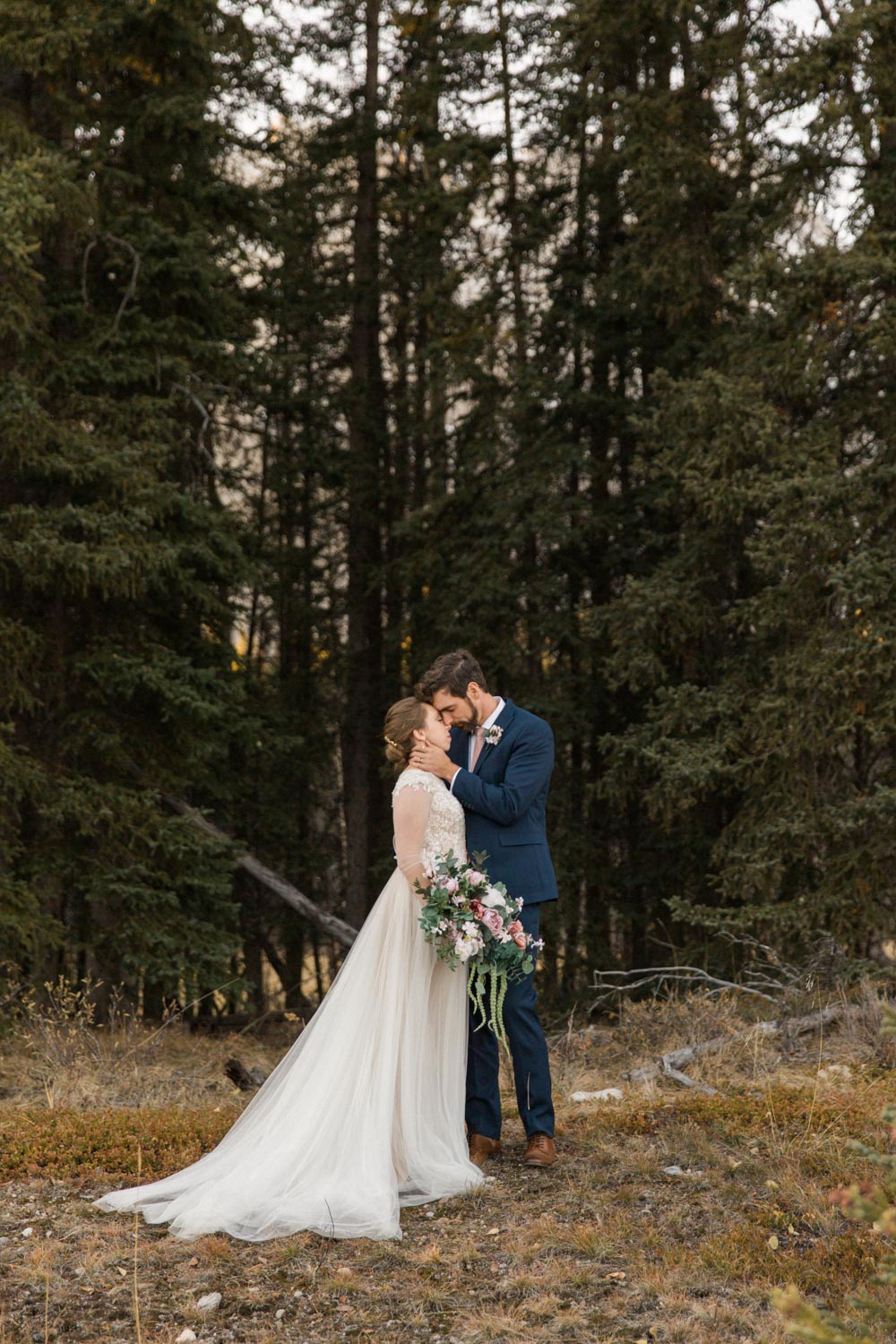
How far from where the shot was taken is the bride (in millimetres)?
4844

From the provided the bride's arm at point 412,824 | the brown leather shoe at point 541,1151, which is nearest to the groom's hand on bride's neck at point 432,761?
the bride's arm at point 412,824

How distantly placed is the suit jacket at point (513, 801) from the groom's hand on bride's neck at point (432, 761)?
8cm

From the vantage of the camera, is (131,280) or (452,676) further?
(131,280)

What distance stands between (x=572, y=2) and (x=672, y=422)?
4.99 m

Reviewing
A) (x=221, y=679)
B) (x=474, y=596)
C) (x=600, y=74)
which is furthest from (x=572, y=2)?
(x=221, y=679)

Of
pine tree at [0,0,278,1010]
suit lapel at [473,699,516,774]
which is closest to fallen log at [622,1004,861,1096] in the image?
suit lapel at [473,699,516,774]

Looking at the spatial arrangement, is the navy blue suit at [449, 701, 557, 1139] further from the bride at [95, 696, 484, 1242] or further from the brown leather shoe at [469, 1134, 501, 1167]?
the bride at [95, 696, 484, 1242]

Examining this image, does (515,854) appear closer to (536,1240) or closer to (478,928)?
(478,928)

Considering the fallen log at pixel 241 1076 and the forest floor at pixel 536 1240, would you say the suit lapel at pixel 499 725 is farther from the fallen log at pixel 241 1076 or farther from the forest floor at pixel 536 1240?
the fallen log at pixel 241 1076

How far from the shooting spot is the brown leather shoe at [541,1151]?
18.2 ft

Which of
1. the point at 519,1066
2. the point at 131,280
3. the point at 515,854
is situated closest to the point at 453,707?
the point at 515,854

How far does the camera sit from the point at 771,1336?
3.83 meters

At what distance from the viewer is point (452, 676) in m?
5.52

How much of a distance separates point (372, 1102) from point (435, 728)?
1.62 meters
